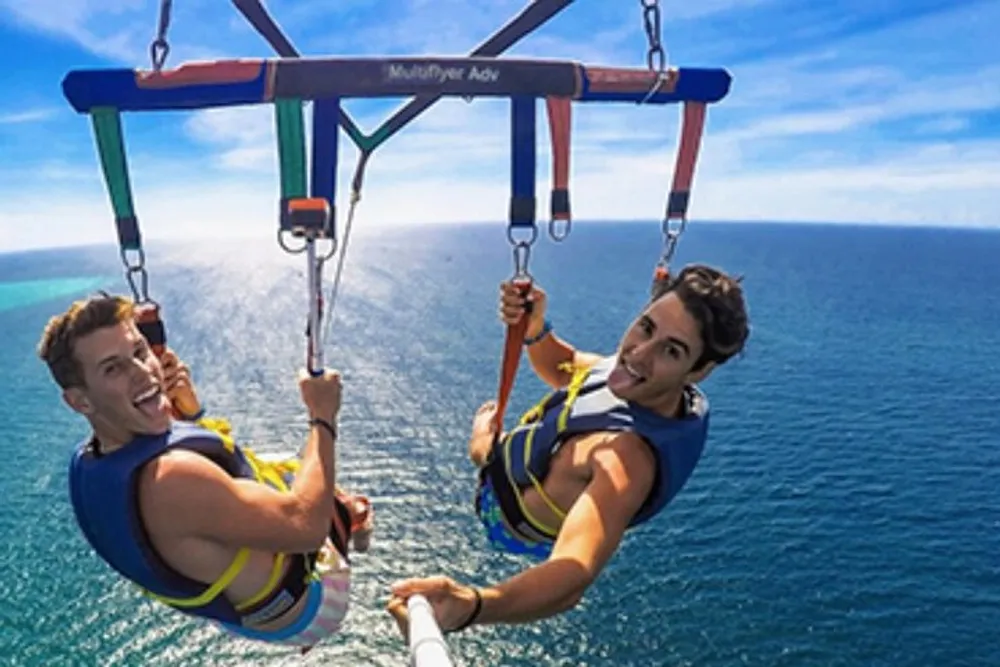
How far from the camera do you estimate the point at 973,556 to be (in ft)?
108

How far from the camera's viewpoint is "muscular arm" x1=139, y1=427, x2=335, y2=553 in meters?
3.72

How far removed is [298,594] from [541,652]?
84.0 ft

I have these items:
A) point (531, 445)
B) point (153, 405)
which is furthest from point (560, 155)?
point (153, 405)

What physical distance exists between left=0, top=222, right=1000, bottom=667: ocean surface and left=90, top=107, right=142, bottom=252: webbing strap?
26335mm

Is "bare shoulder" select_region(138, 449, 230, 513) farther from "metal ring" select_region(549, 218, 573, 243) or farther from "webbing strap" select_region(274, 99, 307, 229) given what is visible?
"metal ring" select_region(549, 218, 573, 243)

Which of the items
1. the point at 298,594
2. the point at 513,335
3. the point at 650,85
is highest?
the point at 650,85

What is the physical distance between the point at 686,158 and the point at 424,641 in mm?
4464

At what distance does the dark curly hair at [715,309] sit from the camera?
4.44 meters

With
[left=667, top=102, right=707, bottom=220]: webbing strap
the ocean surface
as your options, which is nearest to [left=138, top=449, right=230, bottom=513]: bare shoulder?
[left=667, top=102, right=707, bottom=220]: webbing strap

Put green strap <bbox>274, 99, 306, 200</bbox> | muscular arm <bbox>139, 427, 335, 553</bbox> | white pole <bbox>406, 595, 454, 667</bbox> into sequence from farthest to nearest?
green strap <bbox>274, 99, 306, 200</bbox>
muscular arm <bbox>139, 427, 335, 553</bbox>
white pole <bbox>406, 595, 454, 667</bbox>

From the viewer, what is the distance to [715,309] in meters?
4.46

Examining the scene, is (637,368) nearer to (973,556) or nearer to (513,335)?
(513,335)

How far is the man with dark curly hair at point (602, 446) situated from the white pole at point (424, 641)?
515 mm

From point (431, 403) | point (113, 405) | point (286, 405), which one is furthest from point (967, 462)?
point (113, 405)
